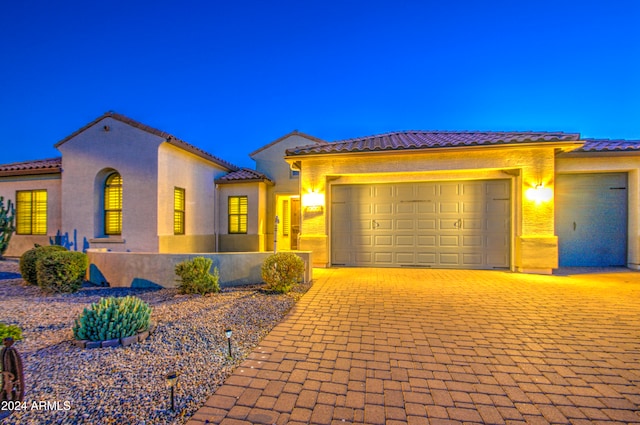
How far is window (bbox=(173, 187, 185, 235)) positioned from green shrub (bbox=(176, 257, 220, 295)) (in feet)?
15.6

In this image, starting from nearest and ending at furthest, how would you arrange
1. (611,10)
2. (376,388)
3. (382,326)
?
(376,388)
(382,326)
(611,10)

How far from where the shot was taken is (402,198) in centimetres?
841

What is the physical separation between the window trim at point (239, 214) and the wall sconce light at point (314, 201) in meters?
4.82

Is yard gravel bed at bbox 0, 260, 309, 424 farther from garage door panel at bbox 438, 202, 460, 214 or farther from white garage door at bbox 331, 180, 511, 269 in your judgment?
garage door panel at bbox 438, 202, 460, 214

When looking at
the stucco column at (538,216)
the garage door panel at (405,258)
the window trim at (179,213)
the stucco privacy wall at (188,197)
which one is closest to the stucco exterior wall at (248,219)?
the stucco privacy wall at (188,197)

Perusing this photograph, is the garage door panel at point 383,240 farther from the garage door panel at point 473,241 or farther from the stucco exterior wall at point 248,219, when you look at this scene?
the stucco exterior wall at point 248,219

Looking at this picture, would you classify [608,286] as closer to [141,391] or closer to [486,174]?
[486,174]

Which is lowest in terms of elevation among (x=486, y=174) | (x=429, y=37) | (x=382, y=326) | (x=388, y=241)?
(x=382, y=326)

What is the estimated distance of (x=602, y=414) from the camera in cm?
211

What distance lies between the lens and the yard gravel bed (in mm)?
2127

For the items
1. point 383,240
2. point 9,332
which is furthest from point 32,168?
point 383,240

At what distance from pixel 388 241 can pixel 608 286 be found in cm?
502

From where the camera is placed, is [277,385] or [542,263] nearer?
[277,385]

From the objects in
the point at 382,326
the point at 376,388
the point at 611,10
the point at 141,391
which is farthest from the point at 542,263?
the point at 611,10
